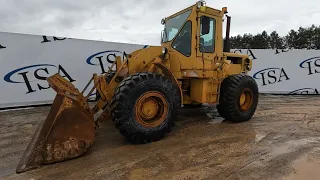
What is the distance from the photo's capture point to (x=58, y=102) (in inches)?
139

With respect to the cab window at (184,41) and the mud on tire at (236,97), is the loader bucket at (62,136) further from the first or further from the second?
the mud on tire at (236,97)

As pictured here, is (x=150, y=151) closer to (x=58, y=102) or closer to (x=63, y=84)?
(x=58, y=102)

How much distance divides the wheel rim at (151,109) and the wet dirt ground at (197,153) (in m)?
0.38

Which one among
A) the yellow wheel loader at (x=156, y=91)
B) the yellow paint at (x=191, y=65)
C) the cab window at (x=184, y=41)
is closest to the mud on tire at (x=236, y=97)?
the yellow wheel loader at (x=156, y=91)

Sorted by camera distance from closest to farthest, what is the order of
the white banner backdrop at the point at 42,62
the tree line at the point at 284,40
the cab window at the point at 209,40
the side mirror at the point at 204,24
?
1. the side mirror at the point at 204,24
2. the cab window at the point at 209,40
3. the white banner backdrop at the point at 42,62
4. the tree line at the point at 284,40

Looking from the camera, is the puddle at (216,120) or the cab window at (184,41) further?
the puddle at (216,120)

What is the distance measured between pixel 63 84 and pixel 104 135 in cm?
115

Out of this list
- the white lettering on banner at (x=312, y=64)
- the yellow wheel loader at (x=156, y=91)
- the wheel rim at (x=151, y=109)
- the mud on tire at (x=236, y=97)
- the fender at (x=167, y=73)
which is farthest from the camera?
the white lettering on banner at (x=312, y=64)

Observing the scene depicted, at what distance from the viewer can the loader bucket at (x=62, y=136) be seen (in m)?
3.22

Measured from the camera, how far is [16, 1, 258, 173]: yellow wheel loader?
11.1 feet

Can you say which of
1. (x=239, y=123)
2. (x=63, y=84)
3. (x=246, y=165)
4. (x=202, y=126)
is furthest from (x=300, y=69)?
(x=63, y=84)

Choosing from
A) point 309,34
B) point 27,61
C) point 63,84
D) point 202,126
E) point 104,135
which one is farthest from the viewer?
point 309,34

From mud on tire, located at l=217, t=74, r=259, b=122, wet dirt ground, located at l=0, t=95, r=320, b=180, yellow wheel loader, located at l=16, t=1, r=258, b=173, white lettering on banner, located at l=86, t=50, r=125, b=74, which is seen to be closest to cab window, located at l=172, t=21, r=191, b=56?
yellow wheel loader, located at l=16, t=1, r=258, b=173

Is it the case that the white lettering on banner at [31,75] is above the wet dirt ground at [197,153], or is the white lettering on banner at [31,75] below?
above
